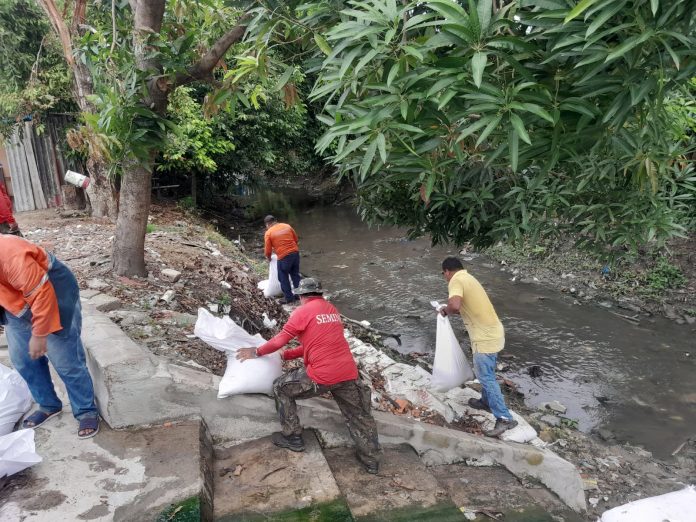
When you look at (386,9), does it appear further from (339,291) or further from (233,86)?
(339,291)

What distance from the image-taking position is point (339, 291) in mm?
9547

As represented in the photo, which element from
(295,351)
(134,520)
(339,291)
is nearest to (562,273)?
(339,291)

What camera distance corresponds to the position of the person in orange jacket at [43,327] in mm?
2588

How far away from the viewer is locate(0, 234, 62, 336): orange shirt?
2564 millimetres

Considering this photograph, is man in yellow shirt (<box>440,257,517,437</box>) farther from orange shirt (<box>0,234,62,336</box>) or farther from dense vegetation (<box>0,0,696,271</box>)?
orange shirt (<box>0,234,62,336</box>)

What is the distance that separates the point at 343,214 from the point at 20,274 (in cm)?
1487

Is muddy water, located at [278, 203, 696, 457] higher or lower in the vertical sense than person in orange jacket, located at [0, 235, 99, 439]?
lower

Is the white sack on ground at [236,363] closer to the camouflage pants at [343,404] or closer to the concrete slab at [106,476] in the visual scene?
the camouflage pants at [343,404]

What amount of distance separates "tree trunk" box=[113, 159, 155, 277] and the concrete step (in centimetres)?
317

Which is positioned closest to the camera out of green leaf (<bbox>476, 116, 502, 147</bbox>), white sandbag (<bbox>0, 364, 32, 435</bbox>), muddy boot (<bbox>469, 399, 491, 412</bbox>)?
green leaf (<bbox>476, 116, 502, 147</bbox>)

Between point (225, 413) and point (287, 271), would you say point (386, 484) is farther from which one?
point (287, 271)

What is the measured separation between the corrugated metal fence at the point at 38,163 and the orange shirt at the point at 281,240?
244 inches

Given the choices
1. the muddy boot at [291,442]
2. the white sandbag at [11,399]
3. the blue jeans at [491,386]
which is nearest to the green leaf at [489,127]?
the muddy boot at [291,442]

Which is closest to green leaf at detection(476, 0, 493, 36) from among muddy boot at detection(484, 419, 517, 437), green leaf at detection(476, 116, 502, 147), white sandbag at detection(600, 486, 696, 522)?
green leaf at detection(476, 116, 502, 147)
